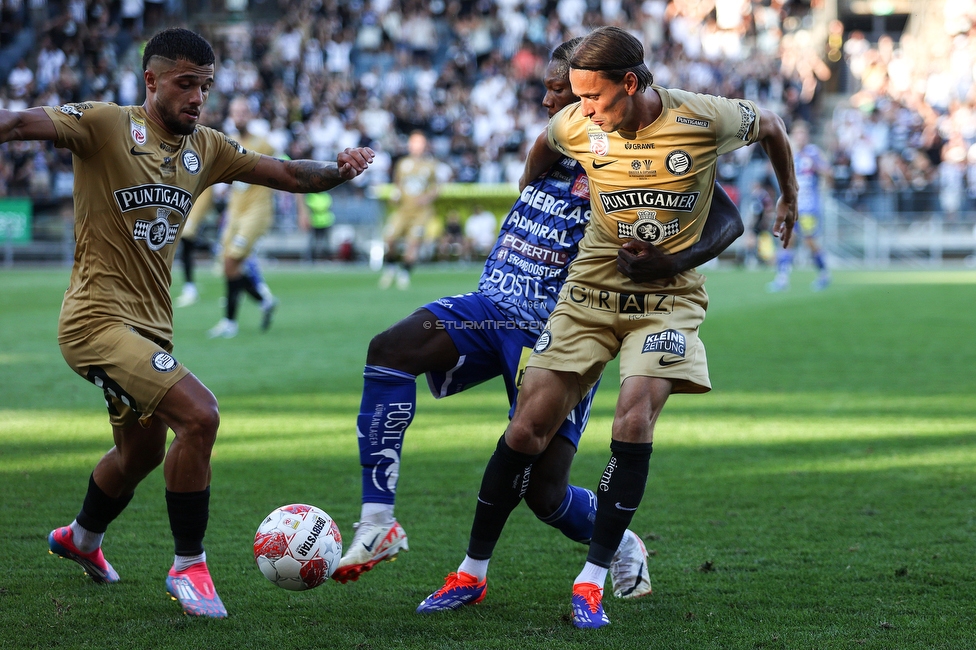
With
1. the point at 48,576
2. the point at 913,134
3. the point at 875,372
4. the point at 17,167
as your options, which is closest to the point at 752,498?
the point at 48,576

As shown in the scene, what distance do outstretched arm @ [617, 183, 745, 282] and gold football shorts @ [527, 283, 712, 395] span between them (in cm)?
11

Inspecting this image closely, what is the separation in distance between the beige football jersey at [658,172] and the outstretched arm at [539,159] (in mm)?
189

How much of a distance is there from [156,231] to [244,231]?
8.62 meters

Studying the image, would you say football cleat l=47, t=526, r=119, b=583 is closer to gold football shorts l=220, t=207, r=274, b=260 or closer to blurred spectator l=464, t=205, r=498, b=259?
gold football shorts l=220, t=207, r=274, b=260

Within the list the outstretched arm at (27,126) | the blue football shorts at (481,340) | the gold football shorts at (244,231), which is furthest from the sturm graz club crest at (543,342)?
the gold football shorts at (244,231)

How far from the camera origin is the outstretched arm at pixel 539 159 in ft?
14.7

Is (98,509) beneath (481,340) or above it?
beneath

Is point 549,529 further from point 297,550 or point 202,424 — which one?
point 202,424

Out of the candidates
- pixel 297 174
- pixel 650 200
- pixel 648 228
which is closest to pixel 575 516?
pixel 648 228

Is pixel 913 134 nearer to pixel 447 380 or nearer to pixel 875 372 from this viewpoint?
pixel 875 372

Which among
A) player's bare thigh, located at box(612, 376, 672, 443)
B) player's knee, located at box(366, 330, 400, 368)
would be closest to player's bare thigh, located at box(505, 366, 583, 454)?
player's bare thigh, located at box(612, 376, 672, 443)

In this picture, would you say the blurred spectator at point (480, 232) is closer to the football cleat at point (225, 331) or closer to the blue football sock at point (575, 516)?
the football cleat at point (225, 331)

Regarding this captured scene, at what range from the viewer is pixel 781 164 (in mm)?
4465

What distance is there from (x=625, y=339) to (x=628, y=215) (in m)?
0.48
